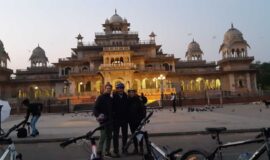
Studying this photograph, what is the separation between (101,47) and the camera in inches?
2429

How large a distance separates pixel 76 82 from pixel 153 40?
54.9 feet

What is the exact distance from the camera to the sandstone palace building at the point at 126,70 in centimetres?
5569

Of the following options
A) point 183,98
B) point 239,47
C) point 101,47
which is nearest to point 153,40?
point 101,47

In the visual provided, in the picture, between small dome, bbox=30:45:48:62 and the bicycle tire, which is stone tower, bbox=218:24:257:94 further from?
the bicycle tire

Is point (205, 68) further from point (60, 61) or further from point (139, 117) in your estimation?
point (139, 117)

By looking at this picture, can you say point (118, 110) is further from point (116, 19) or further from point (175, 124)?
point (116, 19)

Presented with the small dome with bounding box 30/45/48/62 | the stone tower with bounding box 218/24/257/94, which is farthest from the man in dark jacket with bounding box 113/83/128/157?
the small dome with bounding box 30/45/48/62

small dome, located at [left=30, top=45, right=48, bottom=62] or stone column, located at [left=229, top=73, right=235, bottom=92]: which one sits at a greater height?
small dome, located at [left=30, top=45, right=48, bottom=62]

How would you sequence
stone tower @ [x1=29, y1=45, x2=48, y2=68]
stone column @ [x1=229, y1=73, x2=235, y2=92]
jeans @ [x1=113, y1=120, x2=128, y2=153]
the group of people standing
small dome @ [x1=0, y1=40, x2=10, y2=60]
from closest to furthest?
the group of people standing → jeans @ [x1=113, y1=120, x2=128, y2=153] → stone column @ [x1=229, y1=73, x2=235, y2=92] → small dome @ [x1=0, y1=40, x2=10, y2=60] → stone tower @ [x1=29, y1=45, x2=48, y2=68]

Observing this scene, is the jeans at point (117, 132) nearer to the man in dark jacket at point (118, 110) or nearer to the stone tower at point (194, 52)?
the man in dark jacket at point (118, 110)

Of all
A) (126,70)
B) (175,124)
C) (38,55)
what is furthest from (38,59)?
(175,124)

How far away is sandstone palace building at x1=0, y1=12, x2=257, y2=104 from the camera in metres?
55.7

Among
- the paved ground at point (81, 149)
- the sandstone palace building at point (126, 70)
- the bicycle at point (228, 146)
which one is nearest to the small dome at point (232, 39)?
the sandstone palace building at point (126, 70)

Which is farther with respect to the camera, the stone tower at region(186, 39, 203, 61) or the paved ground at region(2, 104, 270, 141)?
the stone tower at region(186, 39, 203, 61)
